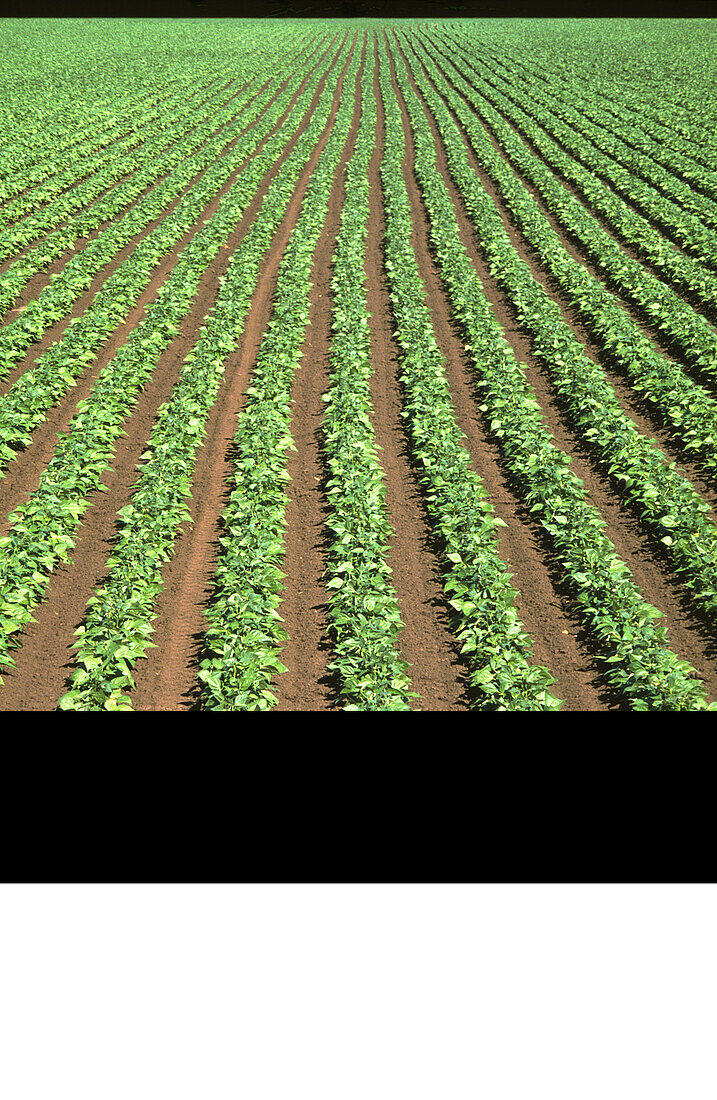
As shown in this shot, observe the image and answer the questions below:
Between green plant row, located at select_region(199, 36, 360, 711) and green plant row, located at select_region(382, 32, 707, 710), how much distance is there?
2728mm

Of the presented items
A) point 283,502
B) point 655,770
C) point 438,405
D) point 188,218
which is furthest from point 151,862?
point 188,218

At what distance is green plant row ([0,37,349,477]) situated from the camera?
1034 centimetres

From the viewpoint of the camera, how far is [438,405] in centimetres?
1072

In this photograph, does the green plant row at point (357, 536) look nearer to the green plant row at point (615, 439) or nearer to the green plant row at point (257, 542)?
the green plant row at point (257, 542)

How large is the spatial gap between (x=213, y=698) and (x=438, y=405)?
5.97 metres

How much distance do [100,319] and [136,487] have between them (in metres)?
5.76

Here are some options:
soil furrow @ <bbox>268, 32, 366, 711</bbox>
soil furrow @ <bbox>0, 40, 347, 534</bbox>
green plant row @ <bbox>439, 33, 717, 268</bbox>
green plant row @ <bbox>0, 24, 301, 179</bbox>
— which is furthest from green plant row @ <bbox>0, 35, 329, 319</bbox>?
green plant row @ <bbox>439, 33, 717, 268</bbox>

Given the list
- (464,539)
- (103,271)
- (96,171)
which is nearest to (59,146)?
(96,171)

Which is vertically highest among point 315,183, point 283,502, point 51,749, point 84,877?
point 315,183

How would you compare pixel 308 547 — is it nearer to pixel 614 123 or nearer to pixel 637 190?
pixel 637 190

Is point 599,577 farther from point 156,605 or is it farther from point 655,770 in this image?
point 156,605

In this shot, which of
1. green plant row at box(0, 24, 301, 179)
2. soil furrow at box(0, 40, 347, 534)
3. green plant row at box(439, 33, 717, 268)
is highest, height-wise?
green plant row at box(0, 24, 301, 179)

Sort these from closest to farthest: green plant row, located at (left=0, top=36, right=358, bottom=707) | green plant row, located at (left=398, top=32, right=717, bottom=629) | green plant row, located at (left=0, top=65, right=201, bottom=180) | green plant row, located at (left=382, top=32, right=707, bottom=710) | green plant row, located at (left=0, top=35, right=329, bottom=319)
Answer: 1. green plant row, located at (left=382, top=32, right=707, bottom=710)
2. green plant row, located at (left=0, top=36, right=358, bottom=707)
3. green plant row, located at (left=398, top=32, right=717, bottom=629)
4. green plant row, located at (left=0, top=35, right=329, bottom=319)
5. green plant row, located at (left=0, top=65, right=201, bottom=180)

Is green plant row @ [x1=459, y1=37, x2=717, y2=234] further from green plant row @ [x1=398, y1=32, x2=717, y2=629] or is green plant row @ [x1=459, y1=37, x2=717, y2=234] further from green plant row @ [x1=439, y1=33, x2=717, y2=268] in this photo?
green plant row @ [x1=398, y1=32, x2=717, y2=629]
